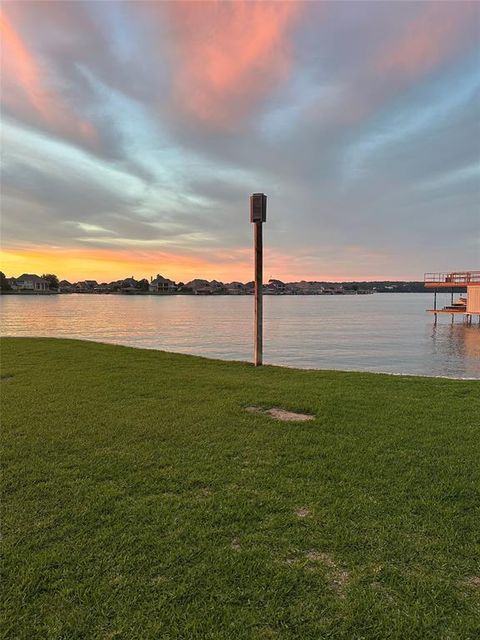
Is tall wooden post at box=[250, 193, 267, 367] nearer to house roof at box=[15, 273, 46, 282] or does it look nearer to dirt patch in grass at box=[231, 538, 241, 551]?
dirt patch in grass at box=[231, 538, 241, 551]

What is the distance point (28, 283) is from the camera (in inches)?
6959

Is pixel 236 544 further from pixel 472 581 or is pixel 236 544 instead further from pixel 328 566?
pixel 472 581

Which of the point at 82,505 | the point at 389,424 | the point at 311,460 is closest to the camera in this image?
the point at 82,505

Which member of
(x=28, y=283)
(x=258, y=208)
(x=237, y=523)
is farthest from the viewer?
(x=28, y=283)

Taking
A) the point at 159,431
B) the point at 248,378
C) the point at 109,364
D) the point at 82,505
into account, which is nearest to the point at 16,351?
the point at 109,364

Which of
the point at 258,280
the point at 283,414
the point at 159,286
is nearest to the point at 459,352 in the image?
the point at 258,280

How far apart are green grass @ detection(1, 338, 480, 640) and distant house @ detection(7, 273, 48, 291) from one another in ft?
619

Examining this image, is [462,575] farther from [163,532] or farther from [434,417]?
[434,417]

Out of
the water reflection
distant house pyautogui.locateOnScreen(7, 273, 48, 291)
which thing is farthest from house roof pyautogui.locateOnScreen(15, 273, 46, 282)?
the water reflection

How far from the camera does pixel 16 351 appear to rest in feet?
40.7

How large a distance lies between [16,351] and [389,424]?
1056 cm

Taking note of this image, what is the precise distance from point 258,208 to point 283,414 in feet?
18.7

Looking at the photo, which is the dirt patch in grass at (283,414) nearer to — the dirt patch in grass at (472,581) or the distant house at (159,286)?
the dirt patch in grass at (472,581)

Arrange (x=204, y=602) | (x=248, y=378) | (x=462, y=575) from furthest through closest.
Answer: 1. (x=248, y=378)
2. (x=462, y=575)
3. (x=204, y=602)
